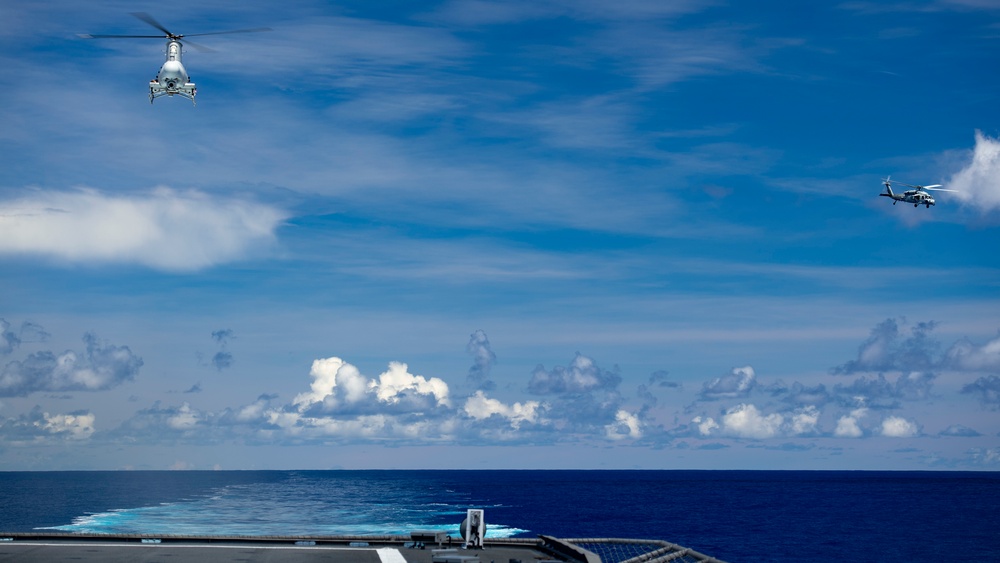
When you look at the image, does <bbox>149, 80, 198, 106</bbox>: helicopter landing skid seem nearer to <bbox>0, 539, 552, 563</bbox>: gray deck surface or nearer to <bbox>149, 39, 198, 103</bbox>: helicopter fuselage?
<bbox>149, 39, 198, 103</bbox>: helicopter fuselage

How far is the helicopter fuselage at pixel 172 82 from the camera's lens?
4812 cm

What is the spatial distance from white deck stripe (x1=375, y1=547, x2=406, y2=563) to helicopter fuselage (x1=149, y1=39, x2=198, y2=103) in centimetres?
2466

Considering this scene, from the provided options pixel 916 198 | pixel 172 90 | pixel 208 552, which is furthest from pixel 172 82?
pixel 916 198

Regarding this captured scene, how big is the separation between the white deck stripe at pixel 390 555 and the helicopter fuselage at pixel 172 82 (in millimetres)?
24661

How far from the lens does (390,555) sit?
156ft

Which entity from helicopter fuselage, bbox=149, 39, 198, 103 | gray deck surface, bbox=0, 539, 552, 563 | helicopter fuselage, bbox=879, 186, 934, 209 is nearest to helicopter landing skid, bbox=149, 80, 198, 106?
helicopter fuselage, bbox=149, 39, 198, 103

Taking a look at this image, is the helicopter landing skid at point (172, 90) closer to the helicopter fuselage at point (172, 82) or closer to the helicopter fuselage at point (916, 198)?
the helicopter fuselage at point (172, 82)

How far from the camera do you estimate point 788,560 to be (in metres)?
113

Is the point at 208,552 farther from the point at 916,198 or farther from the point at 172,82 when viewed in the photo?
the point at 916,198

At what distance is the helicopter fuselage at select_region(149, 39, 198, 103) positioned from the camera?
4812 centimetres

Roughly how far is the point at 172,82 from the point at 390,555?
84.8 ft

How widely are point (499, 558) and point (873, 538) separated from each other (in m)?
112

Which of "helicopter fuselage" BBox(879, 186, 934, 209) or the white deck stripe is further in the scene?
"helicopter fuselage" BBox(879, 186, 934, 209)

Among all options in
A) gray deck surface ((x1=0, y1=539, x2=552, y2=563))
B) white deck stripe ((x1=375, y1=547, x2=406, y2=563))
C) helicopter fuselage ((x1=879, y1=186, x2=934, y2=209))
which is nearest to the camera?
white deck stripe ((x1=375, y1=547, x2=406, y2=563))
